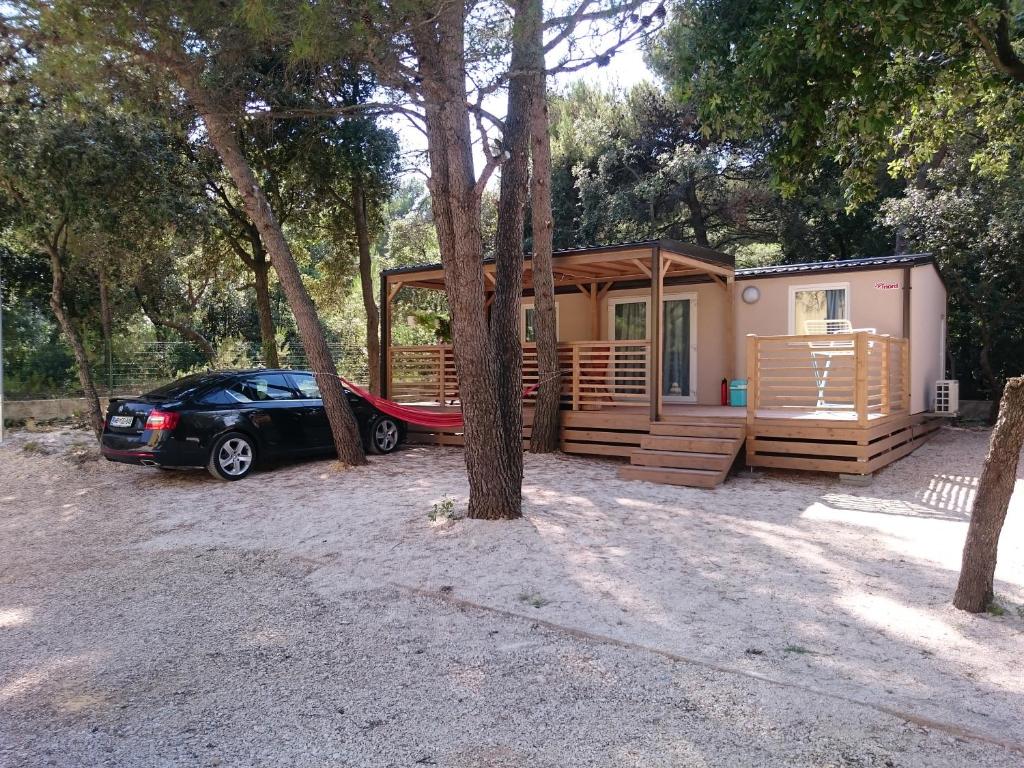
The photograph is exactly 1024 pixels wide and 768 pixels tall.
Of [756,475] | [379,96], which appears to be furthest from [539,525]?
[379,96]

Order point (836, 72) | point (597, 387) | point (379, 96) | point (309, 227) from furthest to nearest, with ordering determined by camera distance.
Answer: point (309, 227) < point (379, 96) < point (597, 387) < point (836, 72)

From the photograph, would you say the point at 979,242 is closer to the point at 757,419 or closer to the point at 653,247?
the point at 757,419

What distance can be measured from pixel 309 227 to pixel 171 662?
40.1ft

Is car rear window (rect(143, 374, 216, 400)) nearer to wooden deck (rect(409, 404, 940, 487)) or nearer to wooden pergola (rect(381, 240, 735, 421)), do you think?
wooden pergola (rect(381, 240, 735, 421))

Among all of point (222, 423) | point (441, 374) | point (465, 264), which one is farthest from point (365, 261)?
point (465, 264)

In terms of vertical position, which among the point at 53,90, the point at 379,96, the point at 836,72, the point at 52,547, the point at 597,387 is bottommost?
the point at 52,547

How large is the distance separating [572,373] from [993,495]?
673cm

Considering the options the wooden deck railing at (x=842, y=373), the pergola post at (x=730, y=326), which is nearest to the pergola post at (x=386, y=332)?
the pergola post at (x=730, y=326)

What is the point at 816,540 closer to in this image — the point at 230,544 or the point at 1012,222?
the point at 230,544

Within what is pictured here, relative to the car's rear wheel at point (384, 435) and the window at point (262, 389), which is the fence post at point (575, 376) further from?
the window at point (262, 389)

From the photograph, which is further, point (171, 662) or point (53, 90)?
point (53, 90)

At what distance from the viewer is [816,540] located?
5.39 meters

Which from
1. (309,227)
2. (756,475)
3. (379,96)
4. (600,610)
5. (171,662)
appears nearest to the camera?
(171,662)

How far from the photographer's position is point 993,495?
3.55 meters
